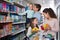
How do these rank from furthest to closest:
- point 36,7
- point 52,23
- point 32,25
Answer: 1. point 32,25
2. point 36,7
3. point 52,23

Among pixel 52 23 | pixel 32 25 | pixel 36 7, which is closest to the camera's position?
pixel 52 23

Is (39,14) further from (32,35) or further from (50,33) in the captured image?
(50,33)

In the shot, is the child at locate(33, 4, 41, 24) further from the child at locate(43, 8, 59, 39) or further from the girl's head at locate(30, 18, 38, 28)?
the child at locate(43, 8, 59, 39)

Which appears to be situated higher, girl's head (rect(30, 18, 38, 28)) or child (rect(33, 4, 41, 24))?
child (rect(33, 4, 41, 24))

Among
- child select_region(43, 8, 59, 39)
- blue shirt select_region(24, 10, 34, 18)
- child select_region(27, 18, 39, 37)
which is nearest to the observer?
child select_region(43, 8, 59, 39)

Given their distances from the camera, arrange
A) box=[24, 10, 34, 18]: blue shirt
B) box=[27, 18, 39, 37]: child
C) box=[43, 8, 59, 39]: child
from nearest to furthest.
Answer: box=[43, 8, 59, 39]: child, box=[24, 10, 34, 18]: blue shirt, box=[27, 18, 39, 37]: child

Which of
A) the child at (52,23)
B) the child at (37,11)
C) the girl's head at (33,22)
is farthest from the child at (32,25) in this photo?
the child at (52,23)

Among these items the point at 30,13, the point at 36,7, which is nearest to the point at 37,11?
the point at 36,7

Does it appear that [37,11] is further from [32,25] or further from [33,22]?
[32,25]

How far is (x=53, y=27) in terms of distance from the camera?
13.8ft

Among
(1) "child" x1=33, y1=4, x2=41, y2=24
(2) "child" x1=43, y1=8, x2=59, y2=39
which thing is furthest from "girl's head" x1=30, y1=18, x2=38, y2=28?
(2) "child" x1=43, y1=8, x2=59, y2=39

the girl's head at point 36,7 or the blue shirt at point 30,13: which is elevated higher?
the girl's head at point 36,7

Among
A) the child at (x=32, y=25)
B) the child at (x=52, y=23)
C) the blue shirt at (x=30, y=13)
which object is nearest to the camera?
the child at (x=52, y=23)

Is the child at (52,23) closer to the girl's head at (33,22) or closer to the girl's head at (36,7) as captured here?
the girl's head at (36,7)
